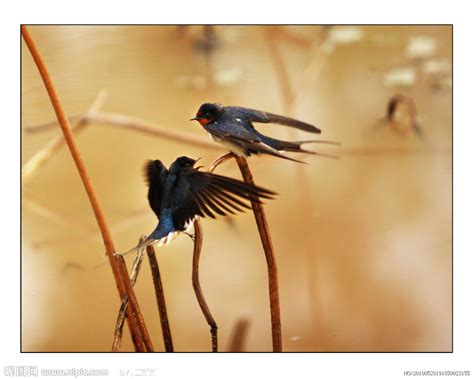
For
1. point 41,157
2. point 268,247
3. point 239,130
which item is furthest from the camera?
point 41,157

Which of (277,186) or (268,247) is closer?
(268,247)

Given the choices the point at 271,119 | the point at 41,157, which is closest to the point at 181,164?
the point at 271,119

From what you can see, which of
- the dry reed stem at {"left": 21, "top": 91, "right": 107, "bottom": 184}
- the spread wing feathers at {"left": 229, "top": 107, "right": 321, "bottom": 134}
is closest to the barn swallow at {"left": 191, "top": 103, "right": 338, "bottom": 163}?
the spread wing feathers at {"left": 229, "top": 107, "right": 321, "bottom": 134}

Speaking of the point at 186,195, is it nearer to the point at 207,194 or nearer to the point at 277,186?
the point at 207,194

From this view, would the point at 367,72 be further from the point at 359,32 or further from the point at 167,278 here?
the point at 167,278

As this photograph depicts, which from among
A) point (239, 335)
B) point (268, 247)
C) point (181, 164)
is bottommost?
point (239, 335)

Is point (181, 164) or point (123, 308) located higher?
point (181, 164)
